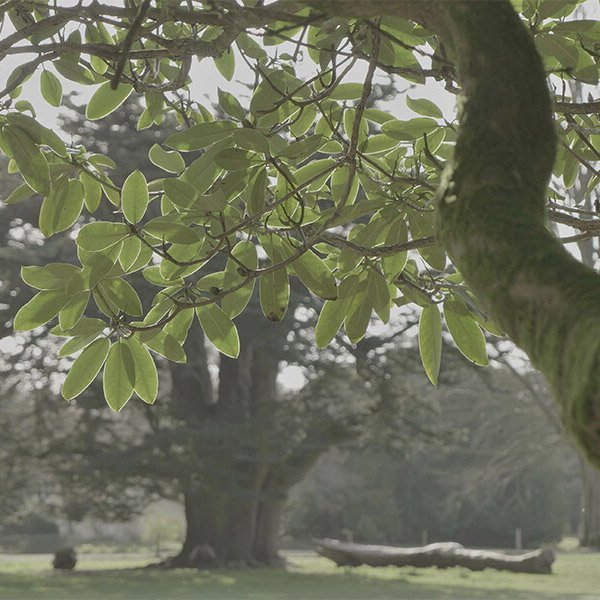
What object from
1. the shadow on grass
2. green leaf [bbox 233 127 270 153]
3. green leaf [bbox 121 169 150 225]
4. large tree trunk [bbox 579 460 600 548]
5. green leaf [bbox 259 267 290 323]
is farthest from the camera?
large tree trunk [bbox 579 460 600 548]

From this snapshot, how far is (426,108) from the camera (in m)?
1.67

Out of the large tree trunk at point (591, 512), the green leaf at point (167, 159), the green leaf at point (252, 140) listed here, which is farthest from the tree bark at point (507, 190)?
the large tree trunk at point (591, 512)

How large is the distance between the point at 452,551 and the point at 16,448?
23.8ft

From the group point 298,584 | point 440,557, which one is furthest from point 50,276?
point 440,557

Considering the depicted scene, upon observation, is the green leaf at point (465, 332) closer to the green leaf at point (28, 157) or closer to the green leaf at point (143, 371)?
the green leaf at point (143, 371)

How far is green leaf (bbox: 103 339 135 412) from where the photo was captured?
4.64 ft

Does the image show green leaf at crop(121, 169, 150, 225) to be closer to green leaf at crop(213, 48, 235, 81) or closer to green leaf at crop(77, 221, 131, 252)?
green leaf at crop(77, 221, 131, 252)

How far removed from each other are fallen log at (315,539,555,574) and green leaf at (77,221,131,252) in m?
13.8

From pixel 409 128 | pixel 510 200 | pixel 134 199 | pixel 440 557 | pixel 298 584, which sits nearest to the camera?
pixel 510 200

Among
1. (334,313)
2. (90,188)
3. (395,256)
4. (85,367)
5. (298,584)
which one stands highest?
(90,188)

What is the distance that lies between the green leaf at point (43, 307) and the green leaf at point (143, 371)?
0.15m

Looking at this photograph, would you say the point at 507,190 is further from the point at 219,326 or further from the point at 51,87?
the point at 51,87

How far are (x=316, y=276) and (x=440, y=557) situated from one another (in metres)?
14.6

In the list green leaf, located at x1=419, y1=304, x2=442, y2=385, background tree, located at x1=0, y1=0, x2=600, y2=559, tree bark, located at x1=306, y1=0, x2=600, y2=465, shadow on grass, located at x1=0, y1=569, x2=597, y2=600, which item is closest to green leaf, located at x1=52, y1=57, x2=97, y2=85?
background tree, located at x1=0, y1=0, x2=600, y2=559
